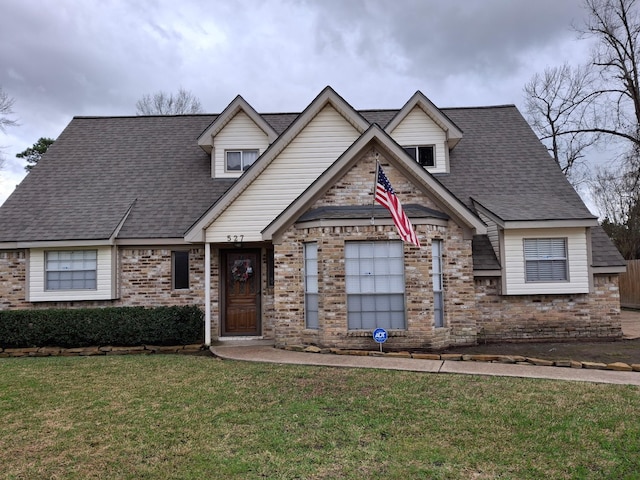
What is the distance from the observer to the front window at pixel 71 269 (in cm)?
1229

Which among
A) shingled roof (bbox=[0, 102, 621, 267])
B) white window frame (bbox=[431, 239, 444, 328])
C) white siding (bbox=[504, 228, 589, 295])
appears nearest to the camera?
white window frame (bbox=[431, 239, 444, 328])

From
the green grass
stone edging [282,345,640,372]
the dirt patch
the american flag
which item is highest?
the american flag

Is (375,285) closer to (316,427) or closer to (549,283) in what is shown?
(549,283)

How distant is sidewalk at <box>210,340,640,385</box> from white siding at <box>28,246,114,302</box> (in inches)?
149

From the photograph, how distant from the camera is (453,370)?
8133 mm

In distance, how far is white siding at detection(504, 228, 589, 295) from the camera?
11.3m

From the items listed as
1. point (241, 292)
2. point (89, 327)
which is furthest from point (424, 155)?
point (89, 327)

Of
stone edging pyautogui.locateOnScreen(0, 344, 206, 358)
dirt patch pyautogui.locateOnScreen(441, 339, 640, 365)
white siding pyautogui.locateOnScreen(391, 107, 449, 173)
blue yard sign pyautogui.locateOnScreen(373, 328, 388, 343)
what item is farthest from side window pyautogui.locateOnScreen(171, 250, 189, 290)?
white siding pyautogui.locateOnScreen(391, 107, 449, 173)

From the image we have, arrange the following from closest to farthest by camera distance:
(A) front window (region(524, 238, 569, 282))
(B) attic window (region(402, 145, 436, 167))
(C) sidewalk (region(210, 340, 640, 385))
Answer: (C) sidewalk (region(210, 340, 640, 385)) < (A) front window (region(524, 238, 569, 282)) < (B) attic window (region(402, 145, 436, 167))

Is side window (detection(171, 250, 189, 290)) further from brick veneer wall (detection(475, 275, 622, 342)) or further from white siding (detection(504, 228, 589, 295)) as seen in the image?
white siding (detection(504, 228, 589, 295))

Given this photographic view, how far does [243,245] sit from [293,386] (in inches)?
222

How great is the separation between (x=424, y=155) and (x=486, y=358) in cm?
680

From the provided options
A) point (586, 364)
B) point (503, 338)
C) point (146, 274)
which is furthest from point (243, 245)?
point (586, 364)

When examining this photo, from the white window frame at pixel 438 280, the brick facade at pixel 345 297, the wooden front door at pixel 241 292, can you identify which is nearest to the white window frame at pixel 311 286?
the brick facade at pixel 345 297
